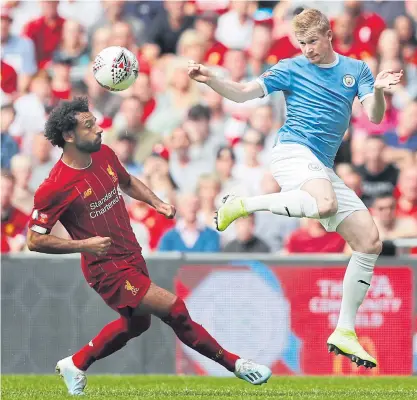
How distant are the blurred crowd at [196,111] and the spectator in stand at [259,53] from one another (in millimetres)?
19

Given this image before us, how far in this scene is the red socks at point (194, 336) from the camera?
888 centimetres

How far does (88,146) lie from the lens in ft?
28.8

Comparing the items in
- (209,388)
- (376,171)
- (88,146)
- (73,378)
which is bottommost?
(209,388)

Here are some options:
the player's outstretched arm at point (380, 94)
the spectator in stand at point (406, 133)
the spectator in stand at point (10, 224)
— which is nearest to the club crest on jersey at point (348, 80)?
the player's outstretched arm at point (380, 94)

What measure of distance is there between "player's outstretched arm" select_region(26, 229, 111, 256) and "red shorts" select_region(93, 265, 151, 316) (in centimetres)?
50

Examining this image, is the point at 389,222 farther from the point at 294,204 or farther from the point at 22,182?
the point at 22,182

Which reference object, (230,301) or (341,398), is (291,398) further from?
(230,301)

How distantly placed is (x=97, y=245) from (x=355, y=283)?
209cm

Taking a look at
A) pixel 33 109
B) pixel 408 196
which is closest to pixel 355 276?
pixel 408 196

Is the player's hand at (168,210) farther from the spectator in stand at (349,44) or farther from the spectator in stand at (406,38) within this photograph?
the spectator in stand at (406,38)

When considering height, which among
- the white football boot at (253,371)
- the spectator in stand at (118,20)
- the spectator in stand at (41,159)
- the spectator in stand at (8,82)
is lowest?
the white football boot at (253,371)

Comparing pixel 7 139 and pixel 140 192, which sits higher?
pixel 140 192

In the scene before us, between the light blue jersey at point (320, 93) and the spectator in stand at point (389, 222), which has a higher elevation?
the light blue jersey at point (320, 93)

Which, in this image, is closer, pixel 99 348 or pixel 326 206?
pixel 326 206
